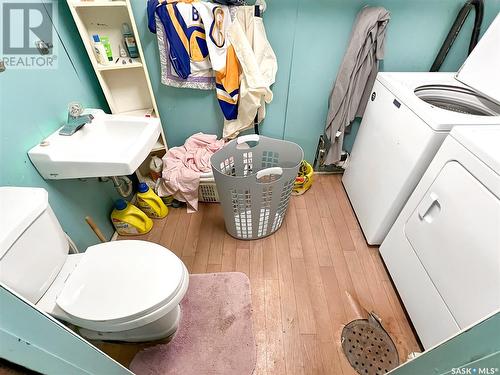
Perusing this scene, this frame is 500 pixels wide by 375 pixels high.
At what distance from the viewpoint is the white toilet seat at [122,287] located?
0.92 meters

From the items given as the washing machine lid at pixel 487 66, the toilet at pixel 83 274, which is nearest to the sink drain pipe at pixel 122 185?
the toilet at pixel 83 274

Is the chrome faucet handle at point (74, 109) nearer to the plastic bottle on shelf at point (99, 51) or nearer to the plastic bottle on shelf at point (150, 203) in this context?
the plastic bottle on shelf at point (99, 51)

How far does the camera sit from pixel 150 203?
71.1 inches

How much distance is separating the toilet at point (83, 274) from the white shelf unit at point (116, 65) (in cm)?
90

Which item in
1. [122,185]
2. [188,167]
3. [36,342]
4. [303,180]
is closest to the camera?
[36,342]

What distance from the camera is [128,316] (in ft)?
2.99

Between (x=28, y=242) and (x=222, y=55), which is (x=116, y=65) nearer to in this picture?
(x=222, y=55)

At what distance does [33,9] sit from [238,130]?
1.19 metres

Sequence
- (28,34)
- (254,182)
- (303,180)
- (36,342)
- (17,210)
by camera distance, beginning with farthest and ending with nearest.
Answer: (303,180) < (254,182) < (28,34) < (17,210) < (36,342)

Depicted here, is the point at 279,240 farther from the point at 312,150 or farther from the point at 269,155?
the point at 312,150

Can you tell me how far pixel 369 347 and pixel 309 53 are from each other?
1.72m

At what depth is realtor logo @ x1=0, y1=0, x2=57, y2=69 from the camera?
990 mm

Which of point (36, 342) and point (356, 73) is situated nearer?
point (36, 342)

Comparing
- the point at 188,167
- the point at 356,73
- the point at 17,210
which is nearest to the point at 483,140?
the point at 356,73
